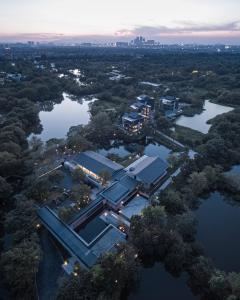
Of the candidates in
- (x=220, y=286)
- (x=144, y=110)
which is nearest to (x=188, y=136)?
(x=144, y=110)

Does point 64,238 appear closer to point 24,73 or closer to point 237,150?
point 237,150

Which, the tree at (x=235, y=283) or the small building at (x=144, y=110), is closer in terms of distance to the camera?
the tree at (x=235, y=283)

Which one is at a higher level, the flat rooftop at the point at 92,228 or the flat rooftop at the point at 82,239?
the flat rooftop at the point at 82,239

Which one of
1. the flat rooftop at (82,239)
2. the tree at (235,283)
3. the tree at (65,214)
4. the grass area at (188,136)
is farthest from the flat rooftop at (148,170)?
the tree at (235,283)

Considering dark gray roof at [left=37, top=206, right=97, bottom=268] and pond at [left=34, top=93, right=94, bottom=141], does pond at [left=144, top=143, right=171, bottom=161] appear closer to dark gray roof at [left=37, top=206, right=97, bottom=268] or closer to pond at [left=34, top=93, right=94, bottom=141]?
pond at [left=34, top=93, right=94, bottom=141]

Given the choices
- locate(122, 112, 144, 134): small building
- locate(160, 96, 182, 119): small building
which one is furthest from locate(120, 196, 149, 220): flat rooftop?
locate(160, 96, 182, 119): small building

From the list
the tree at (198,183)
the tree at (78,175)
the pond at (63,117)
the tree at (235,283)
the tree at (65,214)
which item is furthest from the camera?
the pond at (63,117)

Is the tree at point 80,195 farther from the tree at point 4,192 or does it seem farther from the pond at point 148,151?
the pond at point 148,151
